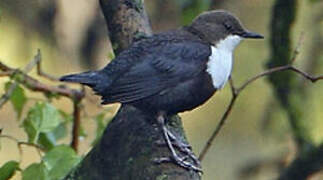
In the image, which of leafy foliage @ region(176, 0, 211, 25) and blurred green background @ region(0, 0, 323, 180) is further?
blurred green background @ region(0, 0, 323, 180)

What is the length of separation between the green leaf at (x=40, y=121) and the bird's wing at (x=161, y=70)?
0.36 m

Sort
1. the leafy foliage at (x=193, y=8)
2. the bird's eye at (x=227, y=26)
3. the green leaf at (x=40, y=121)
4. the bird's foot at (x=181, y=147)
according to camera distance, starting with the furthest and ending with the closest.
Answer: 1. the leafy foliage at (x=193, y=8)
2. the bird's eye at (x=227, y=26)
3. the green leaf at (x=40, y=121)
4. the bird's foot at (x=181, y=147)

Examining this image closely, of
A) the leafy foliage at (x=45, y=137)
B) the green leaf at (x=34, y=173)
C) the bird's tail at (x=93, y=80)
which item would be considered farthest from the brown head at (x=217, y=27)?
the green leaf at (x=34, y=173)

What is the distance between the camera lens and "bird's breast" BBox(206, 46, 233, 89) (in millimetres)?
3709

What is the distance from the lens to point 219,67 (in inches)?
147

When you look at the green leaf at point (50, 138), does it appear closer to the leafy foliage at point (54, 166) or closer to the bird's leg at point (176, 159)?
the leafy foliage at point (54, 166)

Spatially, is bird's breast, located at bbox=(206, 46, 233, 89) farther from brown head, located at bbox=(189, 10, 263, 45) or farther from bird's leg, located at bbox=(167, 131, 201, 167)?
bird's leg, located at bbox=(167, 131, 201, 167)

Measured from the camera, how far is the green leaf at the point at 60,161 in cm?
365

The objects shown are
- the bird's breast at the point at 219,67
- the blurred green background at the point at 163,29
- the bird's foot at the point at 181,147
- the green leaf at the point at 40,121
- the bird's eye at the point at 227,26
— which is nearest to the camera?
the bird's foot at the point at 181,147

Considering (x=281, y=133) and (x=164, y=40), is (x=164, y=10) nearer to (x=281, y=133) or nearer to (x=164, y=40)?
(x=281, y=133)

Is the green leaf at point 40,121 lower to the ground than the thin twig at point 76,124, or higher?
higher

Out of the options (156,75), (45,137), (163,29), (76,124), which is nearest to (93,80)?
(156,75)

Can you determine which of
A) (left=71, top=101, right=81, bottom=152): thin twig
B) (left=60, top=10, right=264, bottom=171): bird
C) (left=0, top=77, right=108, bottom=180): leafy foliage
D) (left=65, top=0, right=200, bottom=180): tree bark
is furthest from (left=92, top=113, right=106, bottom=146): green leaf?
(left=60, top=10, right=264, bottom=171): bird

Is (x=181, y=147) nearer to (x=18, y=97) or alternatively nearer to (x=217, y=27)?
(x=217, y=27)
